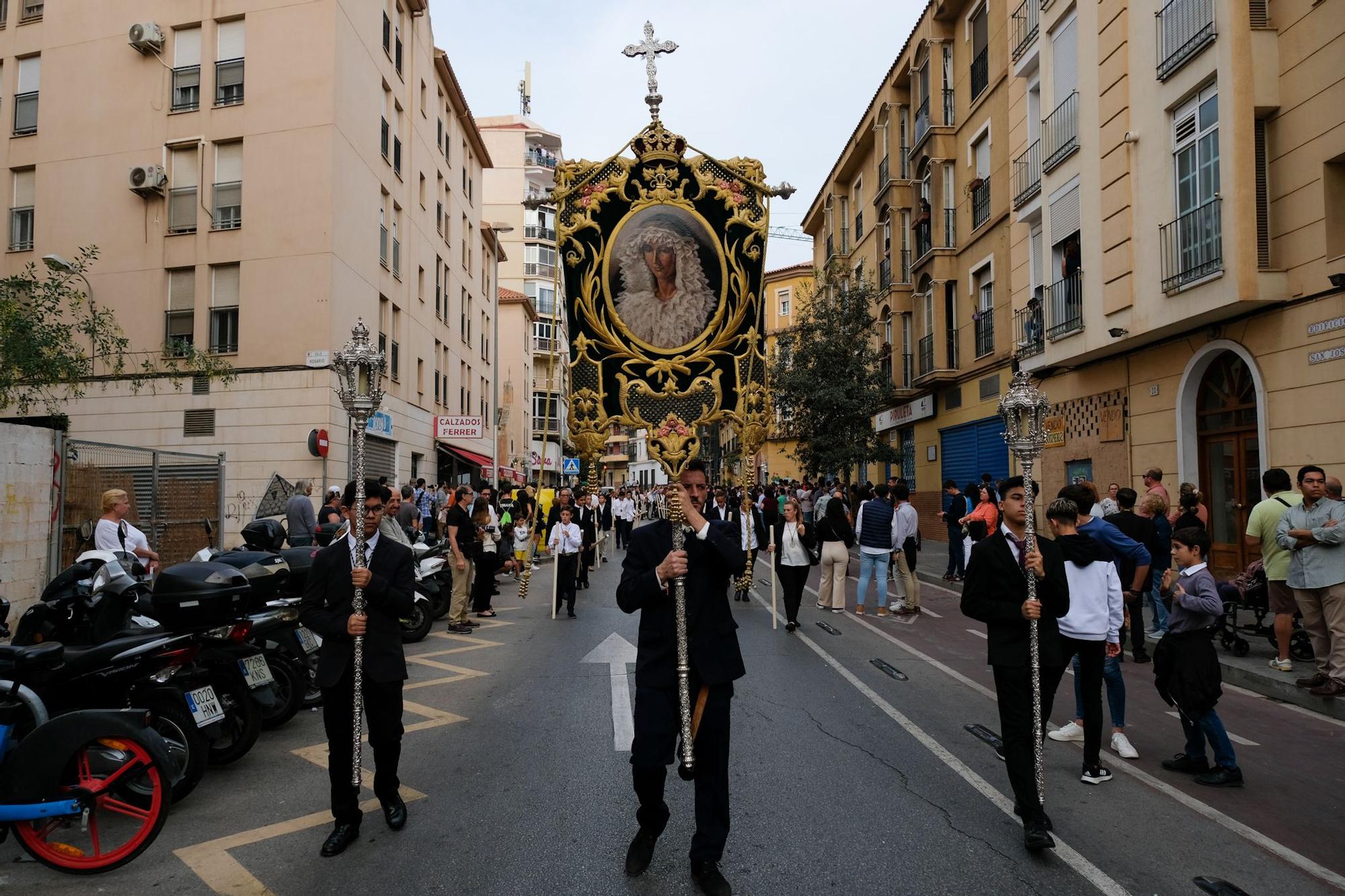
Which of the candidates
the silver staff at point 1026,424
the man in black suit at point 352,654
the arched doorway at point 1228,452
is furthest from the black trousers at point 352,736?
the arched doorway at point 1228,452

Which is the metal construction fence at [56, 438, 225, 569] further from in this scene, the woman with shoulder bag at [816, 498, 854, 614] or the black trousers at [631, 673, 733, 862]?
the woman with shoulder bag at [816, 498, 854, 614]

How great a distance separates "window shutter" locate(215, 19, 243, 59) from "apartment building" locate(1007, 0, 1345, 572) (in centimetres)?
1820

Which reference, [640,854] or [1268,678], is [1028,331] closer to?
[1268,678]

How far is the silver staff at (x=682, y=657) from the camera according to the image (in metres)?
4.01

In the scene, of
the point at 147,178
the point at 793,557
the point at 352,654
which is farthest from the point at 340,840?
the point at 147,178

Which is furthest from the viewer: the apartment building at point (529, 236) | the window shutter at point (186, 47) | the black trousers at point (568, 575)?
the apartment building at point (529, 236)

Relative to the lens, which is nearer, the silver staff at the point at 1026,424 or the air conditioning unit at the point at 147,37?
the silver staff at the point at 1026,424

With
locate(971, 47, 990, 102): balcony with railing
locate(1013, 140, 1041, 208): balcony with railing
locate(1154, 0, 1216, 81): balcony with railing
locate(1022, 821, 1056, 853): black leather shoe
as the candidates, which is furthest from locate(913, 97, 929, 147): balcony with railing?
locate(1022, 821, 1056, 853): black leather shoe

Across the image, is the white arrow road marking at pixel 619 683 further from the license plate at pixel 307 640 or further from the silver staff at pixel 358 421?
the license plate at pixel 307 640

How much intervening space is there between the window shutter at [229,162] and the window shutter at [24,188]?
5.28 metres

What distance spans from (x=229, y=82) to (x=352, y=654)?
20912 millimetres

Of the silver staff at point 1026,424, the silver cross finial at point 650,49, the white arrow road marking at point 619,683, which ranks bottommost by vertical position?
the white arrow road marking at point 619,683

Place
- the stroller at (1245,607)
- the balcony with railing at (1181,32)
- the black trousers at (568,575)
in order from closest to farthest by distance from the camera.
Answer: the stroller at (1245,607) → the balcony with railing at (1181,32) → the black trousers at (568,575)

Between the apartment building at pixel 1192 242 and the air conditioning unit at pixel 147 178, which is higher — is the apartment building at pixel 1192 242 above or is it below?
below
